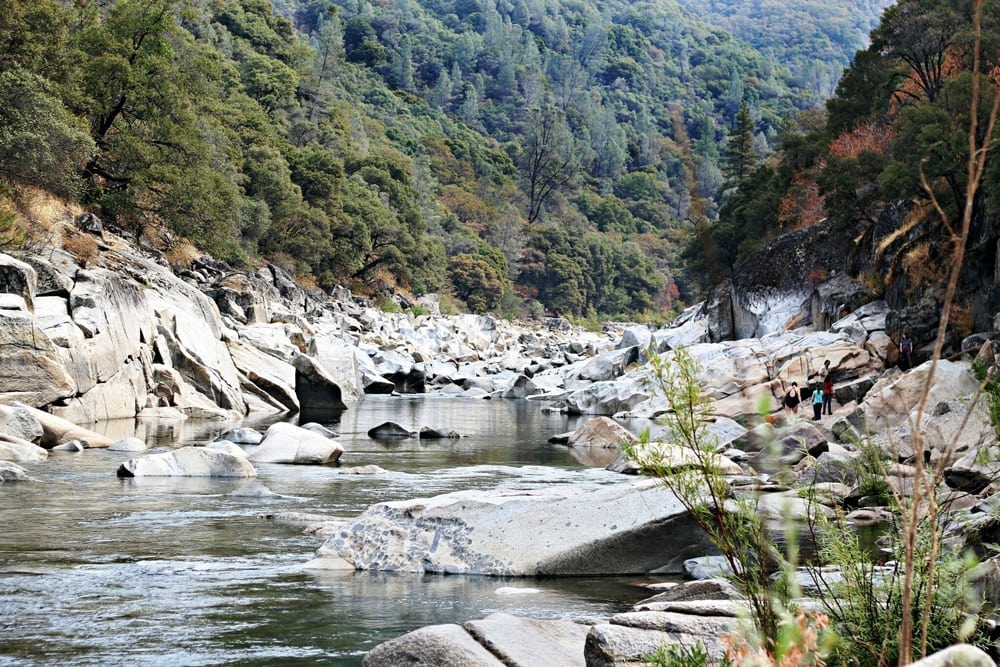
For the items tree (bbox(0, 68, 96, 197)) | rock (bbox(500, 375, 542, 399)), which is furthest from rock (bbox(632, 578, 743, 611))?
rock (bbox(500, 375, 542, 399))

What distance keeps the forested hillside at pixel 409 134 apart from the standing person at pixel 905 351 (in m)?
6.00

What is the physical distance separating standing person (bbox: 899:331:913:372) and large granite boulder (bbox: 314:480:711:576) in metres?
16.9

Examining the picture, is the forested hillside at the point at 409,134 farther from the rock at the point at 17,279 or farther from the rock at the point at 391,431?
the rock at the point at 391,431

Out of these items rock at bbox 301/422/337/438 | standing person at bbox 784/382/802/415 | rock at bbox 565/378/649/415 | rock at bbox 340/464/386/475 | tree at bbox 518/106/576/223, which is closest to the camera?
rock at bbox 340/464/386/475

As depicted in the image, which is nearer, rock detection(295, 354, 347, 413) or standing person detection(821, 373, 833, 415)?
standing person detection(821, 373, 833, 415)

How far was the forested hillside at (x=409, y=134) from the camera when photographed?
29406 mm

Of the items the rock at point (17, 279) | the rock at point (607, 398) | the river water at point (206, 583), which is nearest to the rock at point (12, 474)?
the river water at point (206, 583)

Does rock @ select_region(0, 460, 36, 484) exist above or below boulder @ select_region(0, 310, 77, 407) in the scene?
below

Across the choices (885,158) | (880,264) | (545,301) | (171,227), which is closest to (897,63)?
(885,158)

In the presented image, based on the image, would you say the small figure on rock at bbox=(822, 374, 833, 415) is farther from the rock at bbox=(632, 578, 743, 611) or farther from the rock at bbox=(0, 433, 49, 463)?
the rock at bbox=(632, 578, 743, 611)

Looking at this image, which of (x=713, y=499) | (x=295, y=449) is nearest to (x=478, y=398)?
(x=295, y=449)

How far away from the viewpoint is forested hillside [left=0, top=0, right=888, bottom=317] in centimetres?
2941

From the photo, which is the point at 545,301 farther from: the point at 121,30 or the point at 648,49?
the point at 648,49

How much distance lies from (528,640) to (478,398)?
29.8 m
